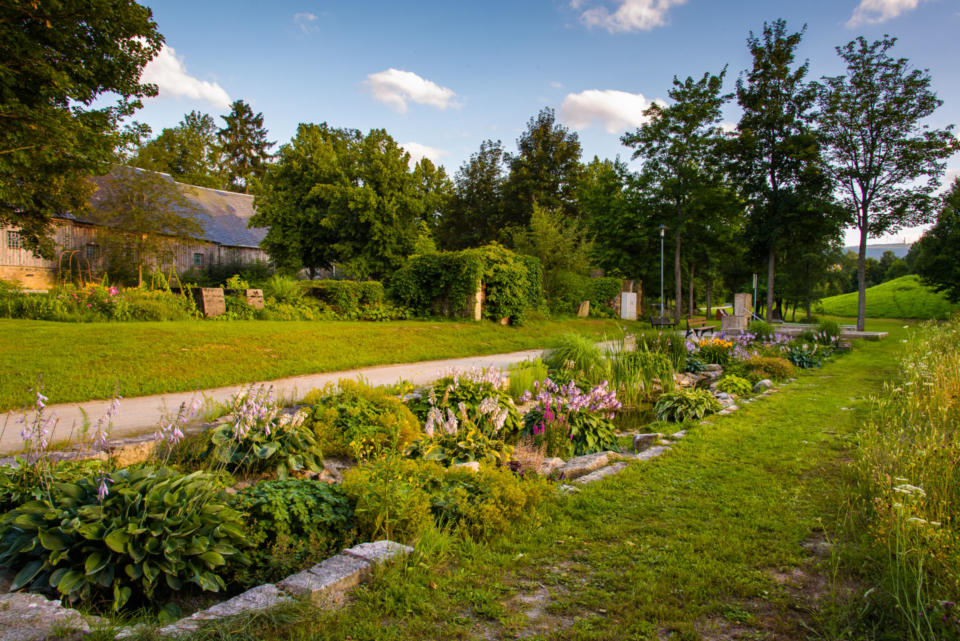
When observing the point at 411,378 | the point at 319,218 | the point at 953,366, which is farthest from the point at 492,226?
the point at 953,366

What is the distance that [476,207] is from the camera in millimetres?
39688

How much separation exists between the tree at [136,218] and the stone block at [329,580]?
79.7ft

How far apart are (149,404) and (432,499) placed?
4.56 m

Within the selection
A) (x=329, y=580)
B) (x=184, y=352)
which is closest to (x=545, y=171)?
(x=184, y=352)

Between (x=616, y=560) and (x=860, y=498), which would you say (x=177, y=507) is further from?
(x=860, y=498)

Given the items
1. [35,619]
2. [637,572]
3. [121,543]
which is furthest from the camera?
[637,572]

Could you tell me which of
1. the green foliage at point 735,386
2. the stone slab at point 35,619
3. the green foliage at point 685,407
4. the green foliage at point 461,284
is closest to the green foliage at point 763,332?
the green foliage at point 735,386

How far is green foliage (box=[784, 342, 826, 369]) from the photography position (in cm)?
1110

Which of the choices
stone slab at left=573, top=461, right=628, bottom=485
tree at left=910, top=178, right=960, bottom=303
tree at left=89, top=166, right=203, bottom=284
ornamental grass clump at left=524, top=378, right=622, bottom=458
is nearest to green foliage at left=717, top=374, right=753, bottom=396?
ornamental grass clump at left=524, top=378, right=622, bottom=458

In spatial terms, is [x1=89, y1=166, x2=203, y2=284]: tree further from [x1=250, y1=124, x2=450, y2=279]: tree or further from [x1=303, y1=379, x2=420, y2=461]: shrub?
[x1=303, y1=379, x2=420, y2=461]: shrub

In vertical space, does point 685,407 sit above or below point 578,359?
below

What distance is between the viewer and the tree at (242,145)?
4969cm

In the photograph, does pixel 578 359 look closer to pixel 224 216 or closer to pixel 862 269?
pixel 862 269

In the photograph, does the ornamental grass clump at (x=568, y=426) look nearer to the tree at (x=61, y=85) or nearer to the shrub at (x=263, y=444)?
the shrub at (x=263, y=444)
